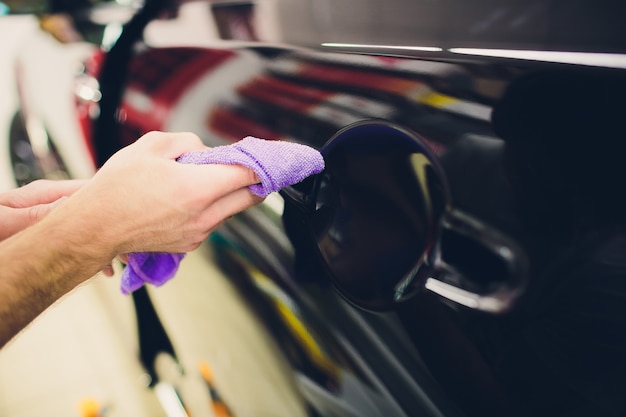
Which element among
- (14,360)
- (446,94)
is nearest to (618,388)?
(446,94)

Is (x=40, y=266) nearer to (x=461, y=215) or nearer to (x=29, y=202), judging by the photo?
(x=29, y=202)

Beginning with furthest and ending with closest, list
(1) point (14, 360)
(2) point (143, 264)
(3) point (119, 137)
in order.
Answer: (1) point (14, 360)
(3) point (119, 137)
(2) point (143, 264)

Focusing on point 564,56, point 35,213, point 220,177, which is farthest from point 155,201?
point 564,56

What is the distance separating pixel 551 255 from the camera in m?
0.46

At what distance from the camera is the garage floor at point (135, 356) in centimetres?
88

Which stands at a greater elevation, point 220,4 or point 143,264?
point 220,4

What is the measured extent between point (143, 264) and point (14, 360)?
56.1 inches

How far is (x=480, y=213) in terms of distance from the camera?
507 millimetres

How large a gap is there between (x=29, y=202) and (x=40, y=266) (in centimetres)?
25

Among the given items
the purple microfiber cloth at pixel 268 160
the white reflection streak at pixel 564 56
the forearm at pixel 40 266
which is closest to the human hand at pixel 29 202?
the forearm at pixel 40 266

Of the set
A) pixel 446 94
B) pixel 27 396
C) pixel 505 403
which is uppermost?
pixel 446 94

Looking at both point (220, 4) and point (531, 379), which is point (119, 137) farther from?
point (531, 379)

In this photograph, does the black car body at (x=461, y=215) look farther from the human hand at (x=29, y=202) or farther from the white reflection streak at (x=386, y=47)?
the human hand at (x=29, y=202)

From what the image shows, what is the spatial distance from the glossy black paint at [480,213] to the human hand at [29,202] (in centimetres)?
32
